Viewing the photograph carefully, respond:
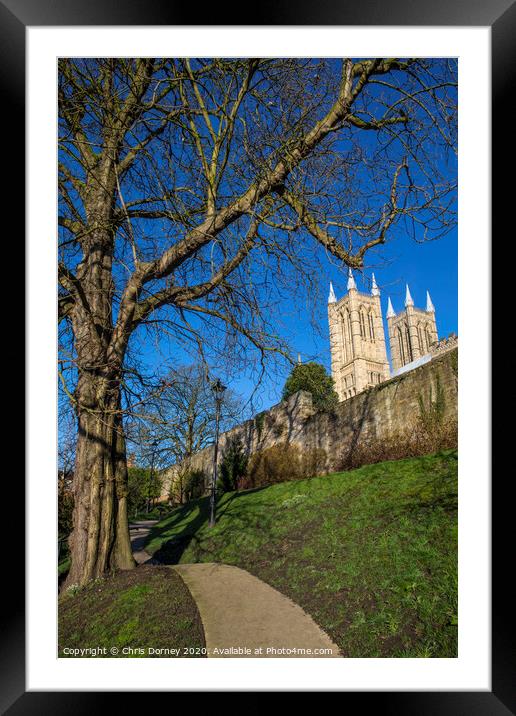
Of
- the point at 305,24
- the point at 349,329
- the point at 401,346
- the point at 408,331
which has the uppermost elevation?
the point at 408,331

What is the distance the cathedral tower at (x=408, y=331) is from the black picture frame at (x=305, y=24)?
45.2 metres

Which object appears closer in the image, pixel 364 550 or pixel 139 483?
pixel 364 550

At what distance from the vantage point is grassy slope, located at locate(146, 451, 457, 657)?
286 centimetres

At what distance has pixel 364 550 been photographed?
164 inches

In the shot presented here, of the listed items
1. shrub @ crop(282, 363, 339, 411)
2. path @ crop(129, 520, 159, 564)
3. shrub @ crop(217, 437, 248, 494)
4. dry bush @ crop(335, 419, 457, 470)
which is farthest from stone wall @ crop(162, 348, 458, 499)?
path @ crop(129, 520, 159, 564)

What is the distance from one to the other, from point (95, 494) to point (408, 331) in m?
47.4

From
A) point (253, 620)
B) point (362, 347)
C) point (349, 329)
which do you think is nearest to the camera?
point (253, 620)

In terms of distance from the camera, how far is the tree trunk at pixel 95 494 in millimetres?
4031

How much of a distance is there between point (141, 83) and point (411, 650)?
5.17 m

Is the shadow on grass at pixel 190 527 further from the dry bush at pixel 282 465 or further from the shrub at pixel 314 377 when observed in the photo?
the shrub at pixel 314 377

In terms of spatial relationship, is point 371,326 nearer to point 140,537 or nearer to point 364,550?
point 140,537

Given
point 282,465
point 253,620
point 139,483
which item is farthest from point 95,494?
point 282,465

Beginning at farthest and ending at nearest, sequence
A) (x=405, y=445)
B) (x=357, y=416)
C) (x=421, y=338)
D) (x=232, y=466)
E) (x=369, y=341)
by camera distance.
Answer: (x=421, y=338) < (x=369, y=341) < (x=232, y=466) < (x=357, y=416) < (x=405, y=445)

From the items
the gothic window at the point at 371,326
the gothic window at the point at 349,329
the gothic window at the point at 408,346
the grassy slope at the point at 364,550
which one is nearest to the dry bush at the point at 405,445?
the grassy slope at the point at 364,550
